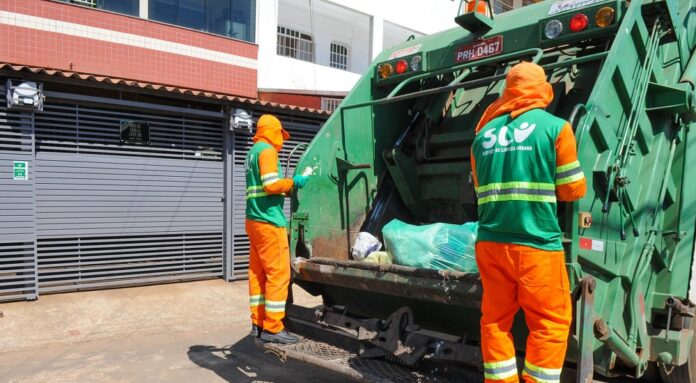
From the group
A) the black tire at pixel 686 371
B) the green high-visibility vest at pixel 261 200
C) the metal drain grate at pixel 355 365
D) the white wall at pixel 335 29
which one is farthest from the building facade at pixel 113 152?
the black tire at pixel 686 371

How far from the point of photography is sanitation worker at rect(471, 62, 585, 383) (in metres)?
2.22

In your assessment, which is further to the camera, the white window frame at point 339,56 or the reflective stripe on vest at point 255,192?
the white window frame at point 339,56

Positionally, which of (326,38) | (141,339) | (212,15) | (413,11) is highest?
(413,11)

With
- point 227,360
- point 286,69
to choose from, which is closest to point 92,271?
point 227,360

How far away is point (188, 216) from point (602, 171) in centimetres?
561

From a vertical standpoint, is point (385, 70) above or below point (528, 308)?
above

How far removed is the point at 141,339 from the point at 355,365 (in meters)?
2.85

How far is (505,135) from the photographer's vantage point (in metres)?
2.38

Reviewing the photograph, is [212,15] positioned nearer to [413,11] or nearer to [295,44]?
[295,44]

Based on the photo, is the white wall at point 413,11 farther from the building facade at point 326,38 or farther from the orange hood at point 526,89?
the orange hood at point 526,89

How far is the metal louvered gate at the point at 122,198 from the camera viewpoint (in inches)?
240

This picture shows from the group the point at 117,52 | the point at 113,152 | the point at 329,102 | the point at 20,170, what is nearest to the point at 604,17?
the point at 113,152

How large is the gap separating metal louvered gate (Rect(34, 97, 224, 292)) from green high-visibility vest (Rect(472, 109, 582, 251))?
17.5ft

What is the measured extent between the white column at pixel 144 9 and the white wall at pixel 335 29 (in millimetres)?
2053
